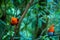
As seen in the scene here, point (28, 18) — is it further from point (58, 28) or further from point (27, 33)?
point (58, 28)

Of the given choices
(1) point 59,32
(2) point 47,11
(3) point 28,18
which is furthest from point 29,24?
(1) point 59,32

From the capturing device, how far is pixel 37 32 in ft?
7.38

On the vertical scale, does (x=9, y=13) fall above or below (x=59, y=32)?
above

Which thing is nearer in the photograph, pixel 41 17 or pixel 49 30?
pixel 49 30

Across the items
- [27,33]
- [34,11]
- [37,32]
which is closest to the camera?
[34,11]

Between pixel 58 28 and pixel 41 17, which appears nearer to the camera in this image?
pixel 41 17

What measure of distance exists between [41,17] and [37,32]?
12.8 inches

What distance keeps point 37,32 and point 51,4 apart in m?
0.41

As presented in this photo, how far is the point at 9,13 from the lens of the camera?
6.49ft

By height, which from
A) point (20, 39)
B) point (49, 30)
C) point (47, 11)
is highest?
point (47, 11)

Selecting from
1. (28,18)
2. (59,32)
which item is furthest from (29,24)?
(59,32)

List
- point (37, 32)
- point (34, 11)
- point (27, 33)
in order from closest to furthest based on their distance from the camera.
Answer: point (34, 11) → point (27, 33) → point (37, 32)

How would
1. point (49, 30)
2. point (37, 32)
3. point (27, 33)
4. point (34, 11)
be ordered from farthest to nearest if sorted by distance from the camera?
point (37, 32), point (27, 33), point (34, 11), point (49, 30)

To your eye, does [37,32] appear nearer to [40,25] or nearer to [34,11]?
[40,25]
